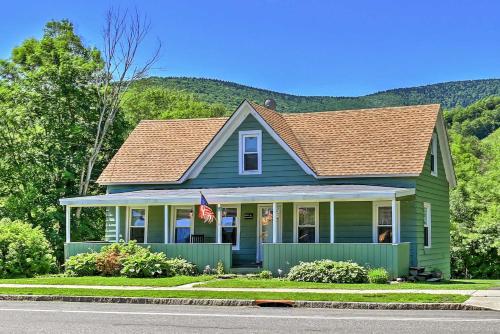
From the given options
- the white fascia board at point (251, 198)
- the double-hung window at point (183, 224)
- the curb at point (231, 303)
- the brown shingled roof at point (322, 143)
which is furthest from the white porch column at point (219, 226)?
the curb at point (231, 303)

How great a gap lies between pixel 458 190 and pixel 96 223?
22.9 m

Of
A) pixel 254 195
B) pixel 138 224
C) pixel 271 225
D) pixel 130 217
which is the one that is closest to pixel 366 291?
pixel 254 195

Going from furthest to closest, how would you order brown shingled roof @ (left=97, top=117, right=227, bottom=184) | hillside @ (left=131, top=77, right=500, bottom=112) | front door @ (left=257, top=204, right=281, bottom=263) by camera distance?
hillside @ (left=131, top=77, right=500, bottom=112) < brown shingled roof @ (left=97, top=117, right=227, bottom=184) < front door @ (left=257, top=204, right=281, bottom=263)

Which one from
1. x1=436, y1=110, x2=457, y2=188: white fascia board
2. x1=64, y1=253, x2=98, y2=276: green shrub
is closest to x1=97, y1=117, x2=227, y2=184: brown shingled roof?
x1=64, y1=253, x2=98, y2=276: green shrub

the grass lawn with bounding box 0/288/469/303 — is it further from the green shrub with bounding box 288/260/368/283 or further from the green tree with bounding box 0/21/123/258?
the green tree with bounding box 0/21/123/258

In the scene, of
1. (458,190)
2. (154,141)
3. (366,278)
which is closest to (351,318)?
(366,278)

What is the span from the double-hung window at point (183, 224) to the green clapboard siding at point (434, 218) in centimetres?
857

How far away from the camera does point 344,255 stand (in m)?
23.9

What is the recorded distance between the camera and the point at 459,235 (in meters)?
43.0

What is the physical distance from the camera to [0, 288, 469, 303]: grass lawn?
16062 mm

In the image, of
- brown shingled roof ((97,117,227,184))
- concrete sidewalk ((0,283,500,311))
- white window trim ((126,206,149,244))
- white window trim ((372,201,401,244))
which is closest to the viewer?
concrete sidewalk ((0,283,500,311))

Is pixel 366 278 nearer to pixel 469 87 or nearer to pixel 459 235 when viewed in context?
pixel 459 235

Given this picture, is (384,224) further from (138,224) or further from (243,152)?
(138,224)

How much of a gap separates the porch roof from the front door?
2.72 feet
